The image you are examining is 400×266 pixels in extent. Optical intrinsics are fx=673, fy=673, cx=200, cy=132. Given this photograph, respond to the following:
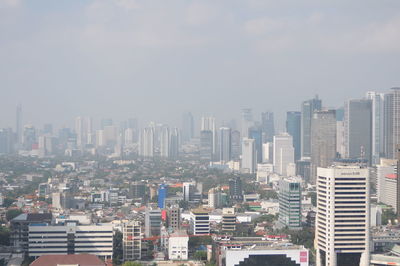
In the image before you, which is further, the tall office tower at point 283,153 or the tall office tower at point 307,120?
the tall office tower at point 307,120

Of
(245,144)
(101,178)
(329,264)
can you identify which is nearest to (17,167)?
(101,178)

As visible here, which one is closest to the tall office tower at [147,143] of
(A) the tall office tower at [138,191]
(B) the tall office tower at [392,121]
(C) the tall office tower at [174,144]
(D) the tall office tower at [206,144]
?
(C) the tall office tower at [174,144]

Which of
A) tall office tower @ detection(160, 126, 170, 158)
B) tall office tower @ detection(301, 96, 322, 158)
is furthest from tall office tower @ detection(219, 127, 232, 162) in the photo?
tall office tower @ detection(301, 96, 322, 158)

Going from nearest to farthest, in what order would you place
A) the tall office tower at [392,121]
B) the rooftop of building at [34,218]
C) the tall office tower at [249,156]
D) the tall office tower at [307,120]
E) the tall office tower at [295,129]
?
the rooftop of building at [34,218], the tall office tower at [392,121], the tall office tower at [307,120], the tall office tower at [249,156], the tall office tower at [295,129]

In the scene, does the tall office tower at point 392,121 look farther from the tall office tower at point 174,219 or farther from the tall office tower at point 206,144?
the tall office tower at point 174,219

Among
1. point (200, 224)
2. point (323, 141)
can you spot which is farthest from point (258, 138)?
point (200, 224)

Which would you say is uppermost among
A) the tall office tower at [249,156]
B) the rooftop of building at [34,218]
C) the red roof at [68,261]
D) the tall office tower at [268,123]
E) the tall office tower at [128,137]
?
the tall office tower at [268,123]
